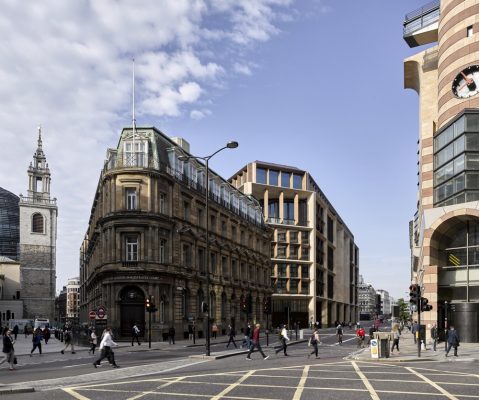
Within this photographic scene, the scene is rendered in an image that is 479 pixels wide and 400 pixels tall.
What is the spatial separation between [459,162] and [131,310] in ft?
98.3

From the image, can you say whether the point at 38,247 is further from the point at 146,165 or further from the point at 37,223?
the point at 146,165

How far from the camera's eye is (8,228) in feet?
562

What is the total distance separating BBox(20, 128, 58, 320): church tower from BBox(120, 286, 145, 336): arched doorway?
93.5 metres

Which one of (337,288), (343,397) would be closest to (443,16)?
(343,397)

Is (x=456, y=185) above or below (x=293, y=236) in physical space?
above

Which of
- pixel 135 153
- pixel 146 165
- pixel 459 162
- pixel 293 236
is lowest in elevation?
pixel 293 236

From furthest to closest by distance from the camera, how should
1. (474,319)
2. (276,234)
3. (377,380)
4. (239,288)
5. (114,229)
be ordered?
1. (276,234)
2. (239,288)
3. (114,229)
4. (474,319)
5. (377,380)

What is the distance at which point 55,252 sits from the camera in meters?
142

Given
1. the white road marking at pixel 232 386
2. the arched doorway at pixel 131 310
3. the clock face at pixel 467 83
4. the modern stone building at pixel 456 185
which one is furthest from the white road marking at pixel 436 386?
the clock face at pixel 467 83

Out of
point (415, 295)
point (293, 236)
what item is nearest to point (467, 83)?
point (415, 295)

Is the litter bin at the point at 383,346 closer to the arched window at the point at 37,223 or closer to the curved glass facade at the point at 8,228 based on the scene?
the arched window at the point at 37,223

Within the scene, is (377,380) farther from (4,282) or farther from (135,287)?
(4,282)

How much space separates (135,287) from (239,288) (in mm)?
24175

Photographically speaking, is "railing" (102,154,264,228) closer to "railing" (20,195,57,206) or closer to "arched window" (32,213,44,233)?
"arched window" (32,213,44,233)
